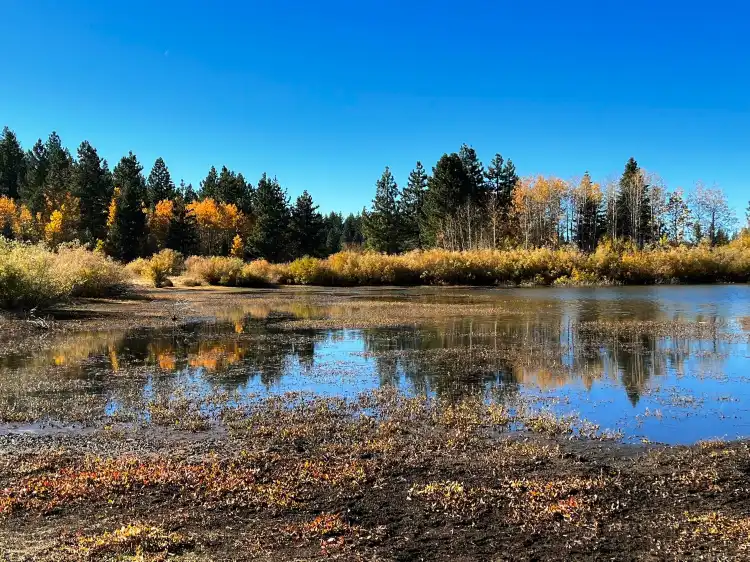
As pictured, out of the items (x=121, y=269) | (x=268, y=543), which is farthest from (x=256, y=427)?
(x=121, y=269)

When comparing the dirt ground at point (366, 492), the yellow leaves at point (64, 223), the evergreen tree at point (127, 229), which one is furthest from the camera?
the yellow leaves at point (64, 223)

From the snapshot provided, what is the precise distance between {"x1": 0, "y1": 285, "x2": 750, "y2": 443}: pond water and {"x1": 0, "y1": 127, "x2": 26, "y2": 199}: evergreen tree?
10280 centimetres

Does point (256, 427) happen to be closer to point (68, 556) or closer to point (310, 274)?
point (68, 556)

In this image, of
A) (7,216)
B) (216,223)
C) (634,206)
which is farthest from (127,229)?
(634,206)

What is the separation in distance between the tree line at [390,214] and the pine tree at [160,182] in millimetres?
3026

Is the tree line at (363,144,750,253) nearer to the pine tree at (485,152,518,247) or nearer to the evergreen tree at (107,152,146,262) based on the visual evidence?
the pine tree at (485,152,518,247)

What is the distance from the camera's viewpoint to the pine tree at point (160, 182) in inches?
3942

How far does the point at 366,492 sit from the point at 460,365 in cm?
864

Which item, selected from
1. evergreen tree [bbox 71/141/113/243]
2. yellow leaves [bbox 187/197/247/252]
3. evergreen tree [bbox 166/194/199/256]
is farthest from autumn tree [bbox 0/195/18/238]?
yellow leaves [bbox 187/197/247/252]

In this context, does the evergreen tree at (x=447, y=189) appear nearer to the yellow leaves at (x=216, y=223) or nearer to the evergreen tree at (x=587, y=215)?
the evergreen tree at (x=587, y=215)

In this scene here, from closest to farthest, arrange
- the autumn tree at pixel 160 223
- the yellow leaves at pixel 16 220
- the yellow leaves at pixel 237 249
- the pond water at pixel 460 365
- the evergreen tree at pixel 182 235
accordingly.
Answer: the pond water at pixel 460 365 → the yellow leaves at pixel 237 249 → the evergreen tree at pixel 182 235 → the yellow leaves at pixel 16 220 → the autumn tree at pixel 160 223

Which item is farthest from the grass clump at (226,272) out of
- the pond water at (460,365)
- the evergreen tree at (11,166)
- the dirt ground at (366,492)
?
the evergreen tree at (11,166)

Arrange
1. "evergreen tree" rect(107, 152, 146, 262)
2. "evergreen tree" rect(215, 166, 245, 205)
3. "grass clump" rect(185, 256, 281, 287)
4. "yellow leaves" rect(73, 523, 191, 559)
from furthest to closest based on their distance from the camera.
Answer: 1. "evergreen tree" rect(215, 166, 245, 205)
2. "evergreen tree" rect(107, 152, 146, 262)
3. "grass clump" rect(185, 256, 281, 287)
4. "yellow leaves" rect(73, 523, 191, 559)

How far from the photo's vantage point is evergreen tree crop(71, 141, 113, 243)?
85.6 metres
